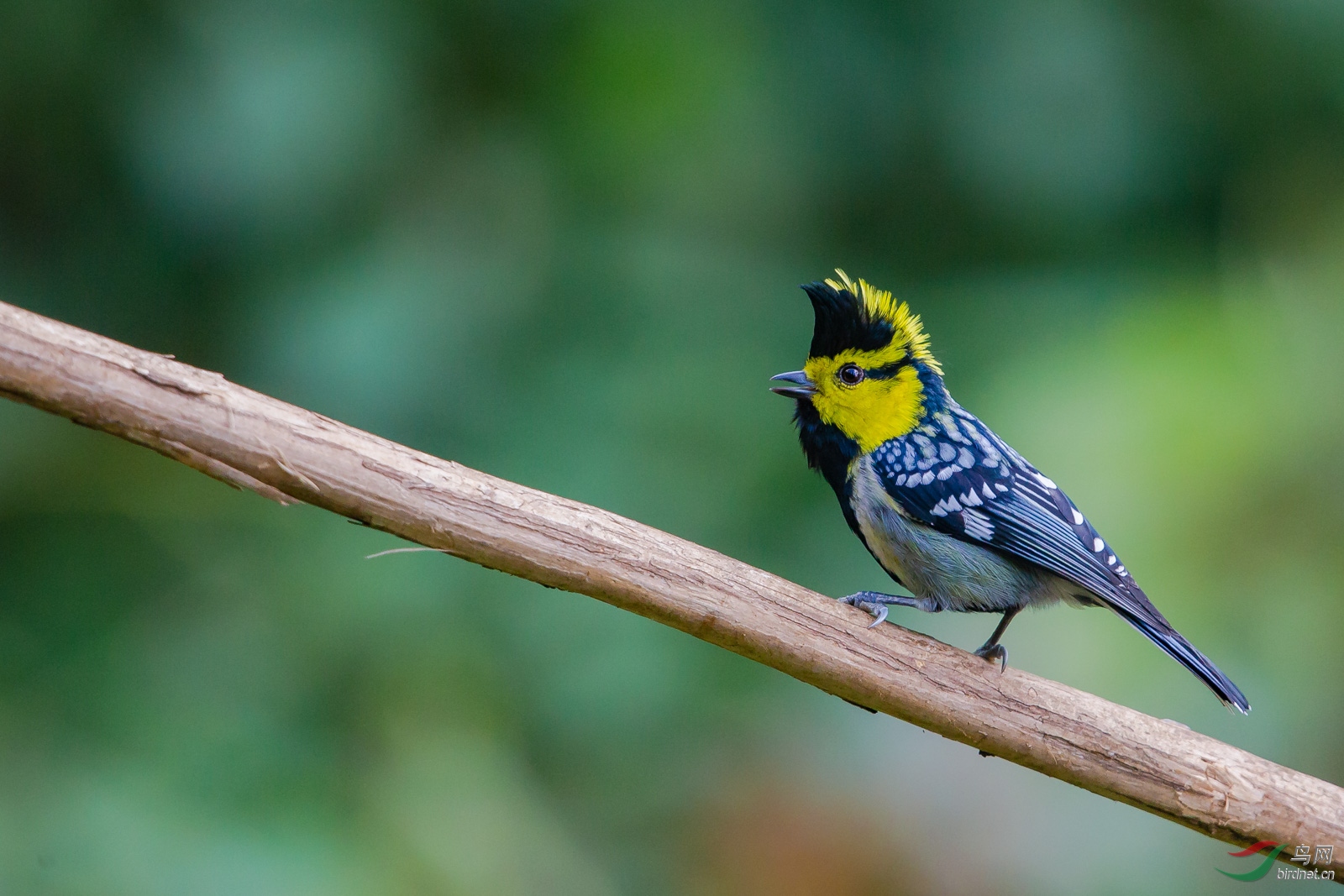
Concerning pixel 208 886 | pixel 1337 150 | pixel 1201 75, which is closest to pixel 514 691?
pixel 208 886

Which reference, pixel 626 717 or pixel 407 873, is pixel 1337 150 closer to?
pixel 626 717

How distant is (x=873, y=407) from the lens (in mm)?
3012

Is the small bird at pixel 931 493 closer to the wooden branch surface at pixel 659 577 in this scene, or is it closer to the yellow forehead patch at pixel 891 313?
the yellow forehead patch at pixel 891 313

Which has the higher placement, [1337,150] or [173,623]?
[1337,150]

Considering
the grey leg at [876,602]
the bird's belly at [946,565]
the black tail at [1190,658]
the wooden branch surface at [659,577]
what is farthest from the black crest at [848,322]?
the black tail at [1190,658]

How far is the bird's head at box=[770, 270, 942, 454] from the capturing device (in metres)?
3.01

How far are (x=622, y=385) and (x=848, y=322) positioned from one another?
172 cm

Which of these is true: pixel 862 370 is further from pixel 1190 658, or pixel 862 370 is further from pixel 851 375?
pixel 1190 658

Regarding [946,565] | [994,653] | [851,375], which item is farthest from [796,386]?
[994,653]

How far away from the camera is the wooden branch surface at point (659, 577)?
1.97 m

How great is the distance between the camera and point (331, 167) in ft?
14.9

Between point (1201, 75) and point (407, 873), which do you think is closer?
point (407, 873)

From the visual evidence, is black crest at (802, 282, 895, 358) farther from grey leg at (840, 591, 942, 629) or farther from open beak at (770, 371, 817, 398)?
grey leg at (840, 591, 942, 629)

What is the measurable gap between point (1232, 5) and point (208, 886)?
567 cm
